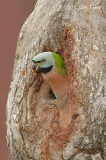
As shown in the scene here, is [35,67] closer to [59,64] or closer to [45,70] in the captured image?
[45,70]

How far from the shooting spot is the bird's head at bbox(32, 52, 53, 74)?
372 centimetres

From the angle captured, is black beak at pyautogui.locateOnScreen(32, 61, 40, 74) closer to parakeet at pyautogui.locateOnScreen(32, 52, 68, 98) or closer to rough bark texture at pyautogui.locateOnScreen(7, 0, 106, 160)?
parakeet at pyautogui.locateOnScreen(32, 52, 68, 98)

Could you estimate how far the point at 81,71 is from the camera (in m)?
3.60

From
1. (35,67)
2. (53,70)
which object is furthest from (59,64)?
(35,67)

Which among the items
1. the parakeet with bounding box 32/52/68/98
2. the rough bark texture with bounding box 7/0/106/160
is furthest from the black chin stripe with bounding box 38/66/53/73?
the rough bark texture with bounding box 7/0/106/160

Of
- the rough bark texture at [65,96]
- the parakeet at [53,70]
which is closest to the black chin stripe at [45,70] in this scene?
the parakeet at [53,70]

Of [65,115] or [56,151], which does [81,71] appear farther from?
[56,151]

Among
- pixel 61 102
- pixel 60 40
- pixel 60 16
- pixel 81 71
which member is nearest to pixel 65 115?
pixel 61 102

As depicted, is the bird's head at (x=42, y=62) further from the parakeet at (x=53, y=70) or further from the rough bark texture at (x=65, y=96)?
the rough bark texture at (x=65, y=96)

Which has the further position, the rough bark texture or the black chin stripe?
the black chin stripe

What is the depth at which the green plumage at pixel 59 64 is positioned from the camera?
12.4ft

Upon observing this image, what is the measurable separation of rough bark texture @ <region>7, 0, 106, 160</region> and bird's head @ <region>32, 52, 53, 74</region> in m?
0.15

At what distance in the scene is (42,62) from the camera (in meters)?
3.74

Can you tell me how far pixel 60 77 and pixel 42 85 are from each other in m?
0.32
